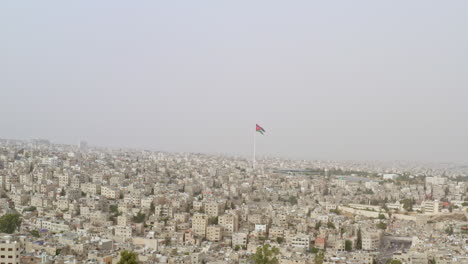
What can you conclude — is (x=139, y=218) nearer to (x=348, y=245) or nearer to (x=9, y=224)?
(x=9, y=224)

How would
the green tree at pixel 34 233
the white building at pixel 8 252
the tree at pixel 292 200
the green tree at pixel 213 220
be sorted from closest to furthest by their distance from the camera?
the white building at pixel 8 252 → the green tree at pixel 34 233 → the green tree at pixel 213 220 → the tree at pixel 292 200

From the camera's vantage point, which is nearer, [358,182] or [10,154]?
[10,154]

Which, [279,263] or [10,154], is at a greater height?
[10,154]

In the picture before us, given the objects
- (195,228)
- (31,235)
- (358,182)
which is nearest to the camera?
(31,235)

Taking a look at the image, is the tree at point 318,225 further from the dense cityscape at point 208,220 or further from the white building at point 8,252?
the white building at point 8,252

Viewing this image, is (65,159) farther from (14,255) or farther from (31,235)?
(14,255)

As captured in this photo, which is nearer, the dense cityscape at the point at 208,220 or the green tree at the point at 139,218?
the dense cityscape at the point at 208,220

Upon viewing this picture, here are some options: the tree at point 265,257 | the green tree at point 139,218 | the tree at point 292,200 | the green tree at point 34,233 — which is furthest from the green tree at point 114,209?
the tree at point 292,200

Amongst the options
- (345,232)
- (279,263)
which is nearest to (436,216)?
(345,232)
